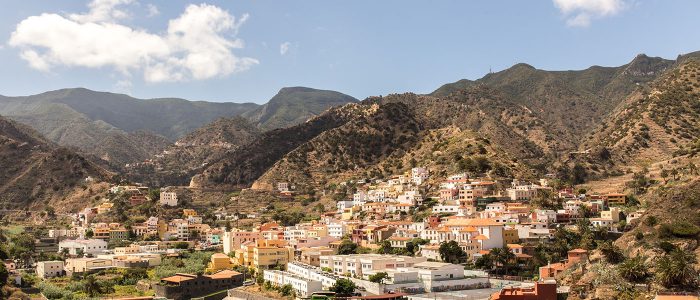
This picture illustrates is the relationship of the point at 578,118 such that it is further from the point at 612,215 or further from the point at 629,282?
the point at 629,282

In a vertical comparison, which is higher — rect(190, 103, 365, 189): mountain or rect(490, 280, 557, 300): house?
rect(190, 103, 365, 189): mountain

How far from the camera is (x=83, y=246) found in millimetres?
79500

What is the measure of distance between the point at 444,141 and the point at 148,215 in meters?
44.4

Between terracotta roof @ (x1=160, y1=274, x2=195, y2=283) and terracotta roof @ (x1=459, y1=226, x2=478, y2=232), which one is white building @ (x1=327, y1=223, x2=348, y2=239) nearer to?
terracotta roof @ (x1=459, y1=226, x2=478, y2=232)

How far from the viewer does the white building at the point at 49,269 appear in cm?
6662

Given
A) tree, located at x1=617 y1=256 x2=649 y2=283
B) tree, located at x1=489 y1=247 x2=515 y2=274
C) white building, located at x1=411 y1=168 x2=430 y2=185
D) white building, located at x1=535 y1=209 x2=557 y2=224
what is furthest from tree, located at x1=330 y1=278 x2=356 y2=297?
white building, located at x1=411 y1=168 x2=430 y2=185

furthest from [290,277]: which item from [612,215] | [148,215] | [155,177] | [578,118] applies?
[578,118]

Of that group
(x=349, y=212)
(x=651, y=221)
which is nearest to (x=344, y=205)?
(x=349, y=212)

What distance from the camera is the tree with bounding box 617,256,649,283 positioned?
4284cm

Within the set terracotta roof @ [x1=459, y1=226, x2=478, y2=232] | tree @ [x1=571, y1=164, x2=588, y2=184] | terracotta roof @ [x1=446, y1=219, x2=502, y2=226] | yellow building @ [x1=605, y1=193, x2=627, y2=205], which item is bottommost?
terracotta roof @ [x1=459, y1=226, x2=478, y2=232]

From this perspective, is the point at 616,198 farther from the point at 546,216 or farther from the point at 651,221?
the point at 651,221

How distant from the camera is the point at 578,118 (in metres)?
180

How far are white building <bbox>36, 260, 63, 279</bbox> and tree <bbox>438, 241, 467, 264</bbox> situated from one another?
35.8m

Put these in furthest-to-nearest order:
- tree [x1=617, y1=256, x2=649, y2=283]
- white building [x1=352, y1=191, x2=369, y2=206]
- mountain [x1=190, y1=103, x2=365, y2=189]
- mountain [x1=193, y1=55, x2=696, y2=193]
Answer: mountain [x1=190, y1=103, x2=365, y2=189] → mountain [x1=193, y1=55, x2=696, y2=193] → white building [x1=352, y1=191, x2=369, y2=206] → tree [x1=617, y1=256, x2=649, y2=283]
